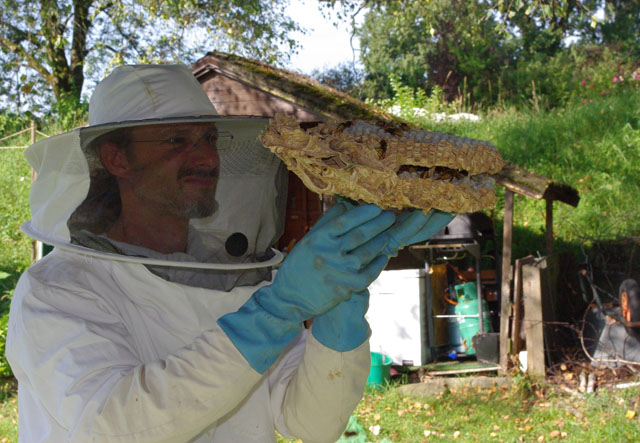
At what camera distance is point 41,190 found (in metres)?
1.86

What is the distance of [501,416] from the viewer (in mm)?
5914

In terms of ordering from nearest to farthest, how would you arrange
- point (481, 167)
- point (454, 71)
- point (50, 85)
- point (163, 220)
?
point (481, 167) → point (163, 220) → point (50, 85) → point (454, 71)

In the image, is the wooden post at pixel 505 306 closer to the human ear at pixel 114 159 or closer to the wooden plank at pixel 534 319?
the wooden plank at pixel 534 319

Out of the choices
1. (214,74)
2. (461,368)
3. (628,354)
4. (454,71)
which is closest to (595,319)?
(628,354)

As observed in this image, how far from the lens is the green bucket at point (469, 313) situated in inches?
291

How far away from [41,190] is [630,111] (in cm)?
1270

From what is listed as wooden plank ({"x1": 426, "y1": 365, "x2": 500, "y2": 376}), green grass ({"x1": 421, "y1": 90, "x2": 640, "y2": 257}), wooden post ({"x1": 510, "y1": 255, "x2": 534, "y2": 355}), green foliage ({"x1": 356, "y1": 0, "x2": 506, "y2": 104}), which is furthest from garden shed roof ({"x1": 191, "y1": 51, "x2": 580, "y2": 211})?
green foliage ({"x1": 356, "y1": 0, "x2": 506, "y2": 104})

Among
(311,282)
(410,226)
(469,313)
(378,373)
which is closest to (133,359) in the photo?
(311,282)

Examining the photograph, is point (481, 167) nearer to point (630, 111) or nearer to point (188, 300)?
point (188, 300)

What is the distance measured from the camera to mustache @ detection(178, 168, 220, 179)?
1832 mm

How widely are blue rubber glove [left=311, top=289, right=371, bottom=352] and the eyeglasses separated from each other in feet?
2.03

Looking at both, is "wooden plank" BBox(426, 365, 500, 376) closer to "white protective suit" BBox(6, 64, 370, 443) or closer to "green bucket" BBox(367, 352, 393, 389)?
"green bucket" BBox(367, 352, 393, 389)

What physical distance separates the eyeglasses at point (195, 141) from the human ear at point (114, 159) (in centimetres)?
6

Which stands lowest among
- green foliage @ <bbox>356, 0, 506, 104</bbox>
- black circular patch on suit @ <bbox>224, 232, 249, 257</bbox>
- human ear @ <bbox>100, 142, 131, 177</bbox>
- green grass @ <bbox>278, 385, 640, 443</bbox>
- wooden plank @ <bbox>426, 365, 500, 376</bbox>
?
green grass @ <bbox>278, 385, 640, 443</bbox>
